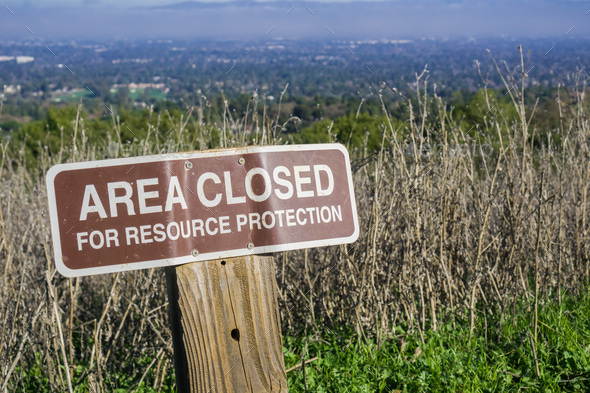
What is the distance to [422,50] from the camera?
9625 millimetres

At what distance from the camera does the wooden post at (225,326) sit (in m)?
1.25

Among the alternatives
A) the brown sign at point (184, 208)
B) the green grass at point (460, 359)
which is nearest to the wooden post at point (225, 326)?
the brown sign at point (184, 208)

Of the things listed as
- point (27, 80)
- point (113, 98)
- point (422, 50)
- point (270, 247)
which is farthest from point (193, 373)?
point (422, 50)

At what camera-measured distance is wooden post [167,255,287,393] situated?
1247 millimetres

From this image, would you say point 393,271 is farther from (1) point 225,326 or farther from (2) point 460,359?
(1) point 225,326

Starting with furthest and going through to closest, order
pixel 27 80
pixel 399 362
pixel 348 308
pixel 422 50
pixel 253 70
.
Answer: pixel 422 50
pixel 253 70
pixel 27 80
pixel 348 308
pixel 399 362

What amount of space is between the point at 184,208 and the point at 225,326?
11.6 inches

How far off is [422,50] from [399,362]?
809 cm

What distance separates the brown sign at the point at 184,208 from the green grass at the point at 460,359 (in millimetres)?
1223

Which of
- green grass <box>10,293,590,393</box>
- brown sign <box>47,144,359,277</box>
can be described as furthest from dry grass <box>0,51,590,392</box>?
brown sign <box>47,144,359,277</box>

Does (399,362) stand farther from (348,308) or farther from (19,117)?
(19,117)

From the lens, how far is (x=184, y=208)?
4.08 ft

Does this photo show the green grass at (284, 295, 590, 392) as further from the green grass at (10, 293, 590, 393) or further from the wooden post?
the wooden post

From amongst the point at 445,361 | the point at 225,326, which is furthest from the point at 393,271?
the point at 225,326
